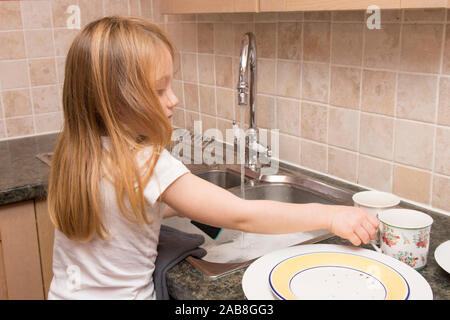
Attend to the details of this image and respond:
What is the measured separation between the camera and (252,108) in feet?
5.10

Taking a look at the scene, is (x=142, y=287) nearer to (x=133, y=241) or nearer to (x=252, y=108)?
(x=133, y=241)

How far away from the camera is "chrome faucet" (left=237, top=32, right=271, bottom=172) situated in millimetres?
1408

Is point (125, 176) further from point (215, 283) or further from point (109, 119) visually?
point (215, 283)

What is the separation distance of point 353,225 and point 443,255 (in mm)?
197

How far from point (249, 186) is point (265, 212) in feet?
1.93

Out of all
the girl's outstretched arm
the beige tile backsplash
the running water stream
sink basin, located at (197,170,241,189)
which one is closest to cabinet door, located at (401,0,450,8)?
the beige tile backsplash

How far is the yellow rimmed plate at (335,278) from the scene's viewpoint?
837mm

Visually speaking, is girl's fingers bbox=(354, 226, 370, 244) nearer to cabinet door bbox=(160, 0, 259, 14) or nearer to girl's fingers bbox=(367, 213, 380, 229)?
girl's fingers bbox=(367, 213, 380, 229)

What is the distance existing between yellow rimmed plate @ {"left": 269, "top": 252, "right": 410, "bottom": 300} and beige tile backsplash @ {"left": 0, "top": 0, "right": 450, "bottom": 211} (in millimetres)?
420

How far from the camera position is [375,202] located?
112 cm

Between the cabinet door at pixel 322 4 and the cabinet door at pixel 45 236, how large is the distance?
88 cm

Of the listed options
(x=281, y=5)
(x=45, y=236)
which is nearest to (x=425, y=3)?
(x=281, y=5)

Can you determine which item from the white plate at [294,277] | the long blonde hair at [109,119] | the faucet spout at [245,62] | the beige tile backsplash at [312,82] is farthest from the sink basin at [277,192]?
the long blonde hair at [109,119]

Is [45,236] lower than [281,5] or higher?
lower
